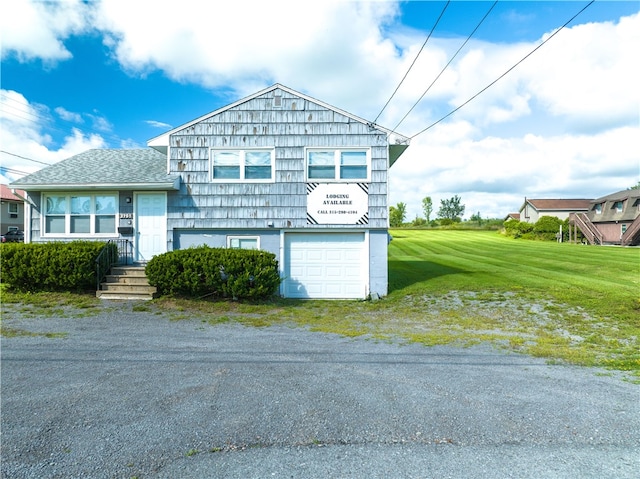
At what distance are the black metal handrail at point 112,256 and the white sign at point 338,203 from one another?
→ 5768 millimetres

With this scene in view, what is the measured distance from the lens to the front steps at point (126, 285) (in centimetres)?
1054

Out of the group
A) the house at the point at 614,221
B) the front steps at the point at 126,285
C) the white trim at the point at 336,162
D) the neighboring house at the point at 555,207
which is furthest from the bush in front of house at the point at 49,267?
the neighboring house at the point at 555,207

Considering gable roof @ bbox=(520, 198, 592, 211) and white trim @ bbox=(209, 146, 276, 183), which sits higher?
gable roof @ bbox=(520, 198, 592, 211)

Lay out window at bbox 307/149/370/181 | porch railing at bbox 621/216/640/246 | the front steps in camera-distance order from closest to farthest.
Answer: the front steps, window at bbox 307/149/370/181, porch railing at bbox 621/216/640/246

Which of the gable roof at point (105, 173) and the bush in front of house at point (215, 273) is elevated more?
the gable roof at point (105, 173)

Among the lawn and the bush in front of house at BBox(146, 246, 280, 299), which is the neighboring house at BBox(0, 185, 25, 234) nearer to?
the lawn

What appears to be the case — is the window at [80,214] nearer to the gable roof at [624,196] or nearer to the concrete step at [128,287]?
the concrete step at [128,287]

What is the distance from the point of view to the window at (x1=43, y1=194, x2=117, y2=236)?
40.2ft

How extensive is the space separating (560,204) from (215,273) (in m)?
52.3

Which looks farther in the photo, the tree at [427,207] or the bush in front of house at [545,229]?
the tree at [427,207]

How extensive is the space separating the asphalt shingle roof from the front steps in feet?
8.67

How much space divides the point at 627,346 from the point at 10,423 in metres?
8.49

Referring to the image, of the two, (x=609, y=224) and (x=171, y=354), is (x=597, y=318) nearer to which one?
(x=171, y=354)

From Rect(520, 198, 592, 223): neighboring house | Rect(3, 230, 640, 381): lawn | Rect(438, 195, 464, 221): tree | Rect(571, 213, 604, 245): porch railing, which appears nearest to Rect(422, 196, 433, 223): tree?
Rect(438, 195, 464, 221): tree
